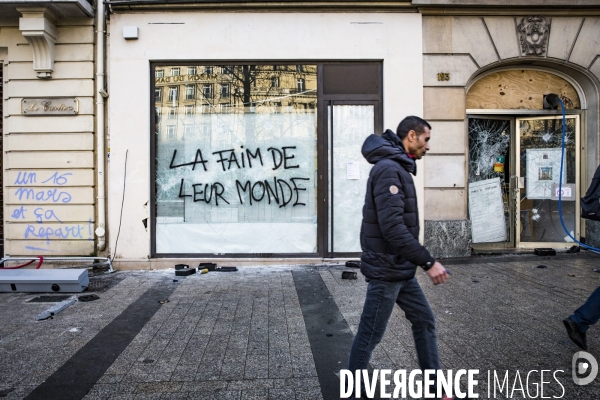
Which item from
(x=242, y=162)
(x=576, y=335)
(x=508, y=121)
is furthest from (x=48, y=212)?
(x=508, y=121)

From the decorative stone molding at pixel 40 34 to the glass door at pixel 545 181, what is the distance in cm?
873

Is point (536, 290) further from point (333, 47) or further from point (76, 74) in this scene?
point (76, 74)

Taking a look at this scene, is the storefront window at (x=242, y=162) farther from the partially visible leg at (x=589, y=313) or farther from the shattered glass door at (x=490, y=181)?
the partially visible leg at (x=589, y=313)

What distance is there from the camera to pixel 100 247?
8.47 meters

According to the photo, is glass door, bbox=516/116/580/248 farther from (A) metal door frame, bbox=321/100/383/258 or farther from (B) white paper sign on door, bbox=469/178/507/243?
(A) metal door frame, bbox=321/100/383/258

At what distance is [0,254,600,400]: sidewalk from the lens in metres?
3.64

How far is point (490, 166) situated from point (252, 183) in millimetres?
4693

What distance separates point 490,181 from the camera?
9.49 metres

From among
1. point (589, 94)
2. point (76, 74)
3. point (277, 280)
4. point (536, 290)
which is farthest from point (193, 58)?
point (589, 94)

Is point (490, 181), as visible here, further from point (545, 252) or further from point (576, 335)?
point (576, 335)

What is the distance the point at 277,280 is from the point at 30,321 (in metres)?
3.31

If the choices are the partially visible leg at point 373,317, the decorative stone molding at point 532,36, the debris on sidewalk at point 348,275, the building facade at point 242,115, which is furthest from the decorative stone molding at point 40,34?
the decorative stone molding at point 532,36

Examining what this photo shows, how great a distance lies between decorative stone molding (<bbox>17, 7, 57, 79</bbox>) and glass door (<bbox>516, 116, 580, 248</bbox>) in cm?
873

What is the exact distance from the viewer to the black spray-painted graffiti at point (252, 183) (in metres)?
8.73
